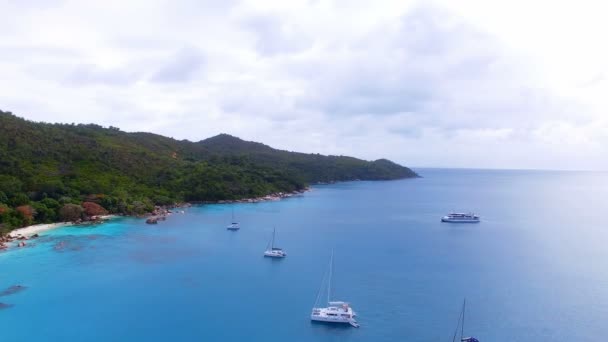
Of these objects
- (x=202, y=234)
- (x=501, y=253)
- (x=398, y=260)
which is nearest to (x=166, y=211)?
(x=202, y=234)

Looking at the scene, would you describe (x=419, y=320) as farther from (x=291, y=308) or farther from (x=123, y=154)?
(x=123, y=154)

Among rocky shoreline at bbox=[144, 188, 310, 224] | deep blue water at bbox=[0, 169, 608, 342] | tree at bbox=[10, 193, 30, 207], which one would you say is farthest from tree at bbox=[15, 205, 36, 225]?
rocky shoreline at bbox=[144, 188, 310, 224]

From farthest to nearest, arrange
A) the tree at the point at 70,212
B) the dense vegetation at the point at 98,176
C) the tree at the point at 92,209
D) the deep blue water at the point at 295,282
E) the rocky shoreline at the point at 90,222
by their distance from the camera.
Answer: the tree at the point at 92,209, the dense vegetation at the point at 98,176, the tree at the point at 70,212, the rocky shoreline at the point at 90,222, the deep blue water at the point at 295,282

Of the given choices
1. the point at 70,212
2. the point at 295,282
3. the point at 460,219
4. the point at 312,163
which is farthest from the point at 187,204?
the point at 312,163

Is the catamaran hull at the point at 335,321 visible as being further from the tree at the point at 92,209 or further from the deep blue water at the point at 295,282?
the tree at the point at 92,209

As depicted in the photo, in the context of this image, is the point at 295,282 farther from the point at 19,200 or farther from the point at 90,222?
the point at 19,200

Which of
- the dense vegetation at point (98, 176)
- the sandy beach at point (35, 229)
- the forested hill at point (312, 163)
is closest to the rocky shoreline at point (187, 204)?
the dense vegetation at point (98, 176)
